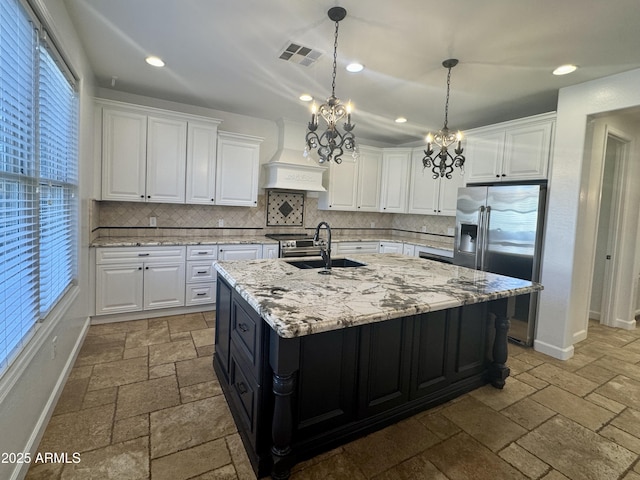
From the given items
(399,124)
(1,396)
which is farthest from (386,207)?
(1,396)

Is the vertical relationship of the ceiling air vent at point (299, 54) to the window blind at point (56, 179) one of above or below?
above

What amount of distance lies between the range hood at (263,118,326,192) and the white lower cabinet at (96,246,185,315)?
1.64m

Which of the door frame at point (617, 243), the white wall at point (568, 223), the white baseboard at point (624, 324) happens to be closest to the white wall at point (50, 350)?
the white wall at point (568, 223)

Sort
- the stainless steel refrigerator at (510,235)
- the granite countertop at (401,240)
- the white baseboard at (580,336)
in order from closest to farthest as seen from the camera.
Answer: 1. the stainless steel refrigerator at (510,235)
2. the white baseboard at (580,336)
3. the granite countertop at (401,240)

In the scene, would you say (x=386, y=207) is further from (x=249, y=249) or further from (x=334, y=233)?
(x=249, y=249)

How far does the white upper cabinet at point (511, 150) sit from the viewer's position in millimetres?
3379

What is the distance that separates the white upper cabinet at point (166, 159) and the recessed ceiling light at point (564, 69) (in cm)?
384

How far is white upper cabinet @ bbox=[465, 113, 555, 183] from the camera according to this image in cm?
338

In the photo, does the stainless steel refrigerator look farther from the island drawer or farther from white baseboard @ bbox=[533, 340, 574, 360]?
the island drawer

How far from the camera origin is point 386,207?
5613 mm

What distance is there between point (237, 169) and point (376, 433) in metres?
3.48

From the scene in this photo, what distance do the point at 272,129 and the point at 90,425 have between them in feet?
13.3

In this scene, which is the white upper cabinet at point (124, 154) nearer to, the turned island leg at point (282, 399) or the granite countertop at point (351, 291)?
the granite countertop at point (351, 291)

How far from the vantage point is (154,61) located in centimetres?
300
